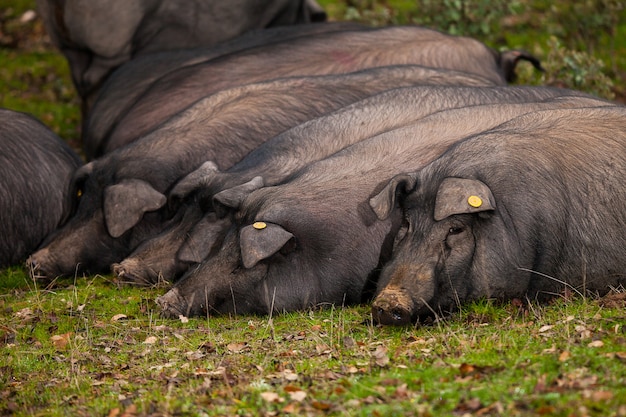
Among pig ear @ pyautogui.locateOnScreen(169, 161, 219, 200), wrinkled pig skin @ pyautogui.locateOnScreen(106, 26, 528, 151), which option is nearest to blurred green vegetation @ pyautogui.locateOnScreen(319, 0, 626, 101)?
wrinkled pig skin @ pyautogui.locateOnScreen(106, 26, 528, 151)

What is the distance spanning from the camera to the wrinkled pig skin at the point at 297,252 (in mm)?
7562

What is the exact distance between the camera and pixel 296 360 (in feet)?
20.8

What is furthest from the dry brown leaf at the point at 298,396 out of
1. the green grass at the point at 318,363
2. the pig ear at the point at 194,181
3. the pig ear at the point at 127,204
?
the pig ear at the point at 127,204

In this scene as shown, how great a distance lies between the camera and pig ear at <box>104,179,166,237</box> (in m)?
8.73

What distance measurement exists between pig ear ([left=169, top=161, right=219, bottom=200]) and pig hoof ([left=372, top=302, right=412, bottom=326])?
7.88ft

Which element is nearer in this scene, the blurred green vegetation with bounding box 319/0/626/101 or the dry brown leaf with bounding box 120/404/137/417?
the dry brown leaf with bounding box 120/404/137/417

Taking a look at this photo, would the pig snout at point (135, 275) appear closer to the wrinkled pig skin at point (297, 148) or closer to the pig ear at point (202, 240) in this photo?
the wrinkled pig skin at point (297, 148)

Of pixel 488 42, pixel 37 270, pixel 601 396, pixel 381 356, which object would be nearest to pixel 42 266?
pixel 37 270

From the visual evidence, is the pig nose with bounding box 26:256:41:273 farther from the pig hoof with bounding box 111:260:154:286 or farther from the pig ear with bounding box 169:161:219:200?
the pig ear with bounding box 169:161:219:200

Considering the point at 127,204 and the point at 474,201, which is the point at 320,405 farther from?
the point at 127,204

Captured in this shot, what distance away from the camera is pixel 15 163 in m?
9.76

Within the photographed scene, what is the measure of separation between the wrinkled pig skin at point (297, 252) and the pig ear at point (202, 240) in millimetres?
323

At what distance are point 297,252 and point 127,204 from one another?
1.83 meters

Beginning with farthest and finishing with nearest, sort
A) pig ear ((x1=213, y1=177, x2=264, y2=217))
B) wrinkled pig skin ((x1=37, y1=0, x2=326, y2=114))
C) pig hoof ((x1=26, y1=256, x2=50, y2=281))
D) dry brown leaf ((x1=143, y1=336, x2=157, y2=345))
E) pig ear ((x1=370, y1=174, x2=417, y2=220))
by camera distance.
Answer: wrinkled pig skin ((x1=37, y1=0, x2=326, y2=114)), pig hoof ((x1=26, y1=256, x2=50, y2=281)), pig ear ((x1=213, y1=177, x2=264, y2=217)), pig ear ((x1=370, y1=174, x2=417, y2=220)), dry brown leaf ((x1=143, y1=336, x2=157, y2=345))
